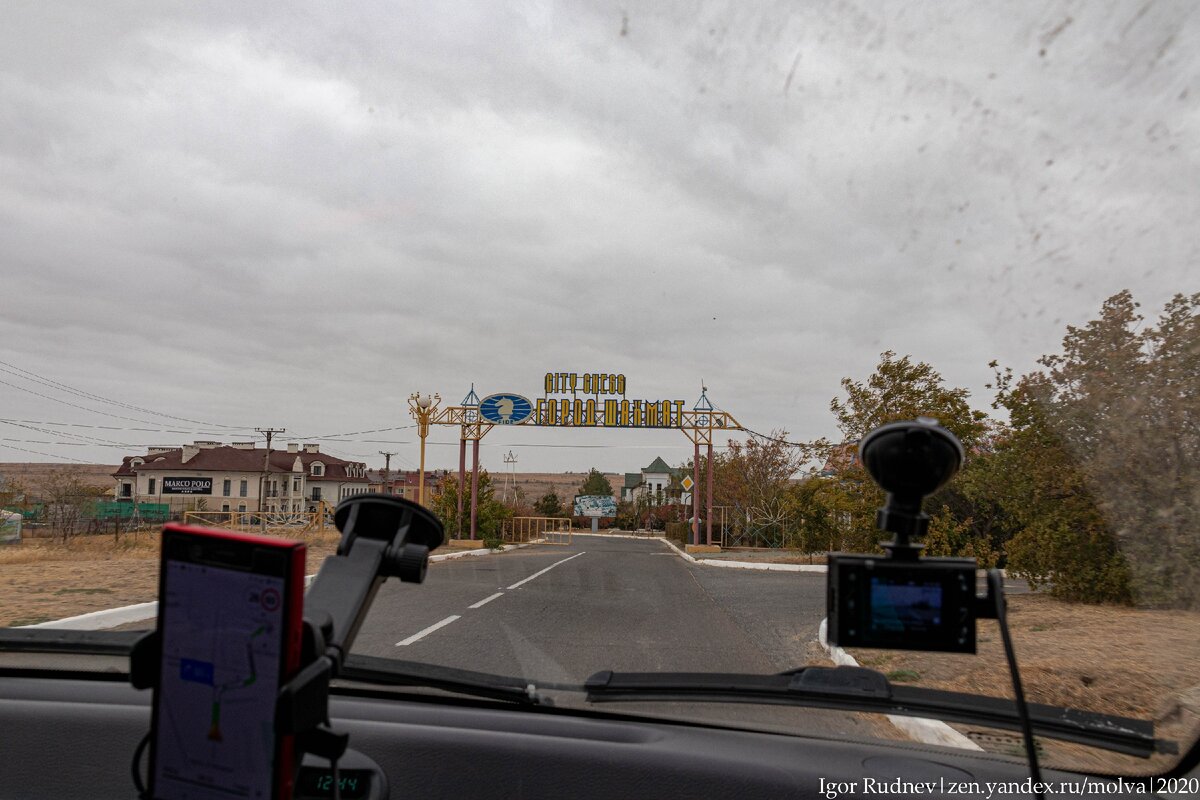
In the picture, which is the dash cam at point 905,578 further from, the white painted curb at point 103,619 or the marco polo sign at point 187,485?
the marco polo sign at point 187,485

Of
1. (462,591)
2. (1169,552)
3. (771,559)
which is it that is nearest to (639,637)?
(462,591)

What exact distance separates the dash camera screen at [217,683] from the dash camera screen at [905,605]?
91 cm

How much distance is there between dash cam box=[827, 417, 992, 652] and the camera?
1.37 meters

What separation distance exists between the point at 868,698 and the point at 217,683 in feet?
6.20

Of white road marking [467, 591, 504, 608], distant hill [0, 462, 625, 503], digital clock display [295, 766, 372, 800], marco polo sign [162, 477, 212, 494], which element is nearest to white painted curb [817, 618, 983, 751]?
digital clock display [295, 766, 372, 800]

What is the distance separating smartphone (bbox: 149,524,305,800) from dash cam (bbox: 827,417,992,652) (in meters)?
0.85

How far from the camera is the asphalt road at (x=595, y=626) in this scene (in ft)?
9.82

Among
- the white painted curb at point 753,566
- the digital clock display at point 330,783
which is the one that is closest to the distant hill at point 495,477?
the white painted curb at point 753,566

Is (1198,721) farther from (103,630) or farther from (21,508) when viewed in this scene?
(21,508)

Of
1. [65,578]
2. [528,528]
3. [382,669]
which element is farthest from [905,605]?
[528,528]

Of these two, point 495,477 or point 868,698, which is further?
point 495,477

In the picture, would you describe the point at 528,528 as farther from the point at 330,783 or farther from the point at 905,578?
the point at 905,578

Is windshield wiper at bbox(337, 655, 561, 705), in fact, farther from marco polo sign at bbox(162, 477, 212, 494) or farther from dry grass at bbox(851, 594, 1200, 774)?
marco polo sign at bbox(162, 477, 212, 494)

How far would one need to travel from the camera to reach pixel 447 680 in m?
2.73
